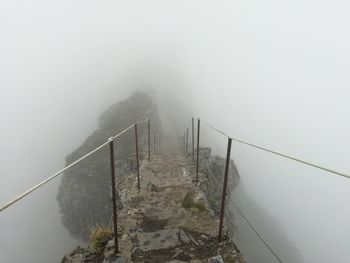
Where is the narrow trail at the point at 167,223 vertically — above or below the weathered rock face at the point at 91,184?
above

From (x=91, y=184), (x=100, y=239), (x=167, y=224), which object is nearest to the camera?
(x=100, y=239)

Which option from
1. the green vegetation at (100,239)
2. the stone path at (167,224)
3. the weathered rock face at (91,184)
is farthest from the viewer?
the weathered rock face at (91,184)

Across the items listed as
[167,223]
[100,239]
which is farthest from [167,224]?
[100,239]

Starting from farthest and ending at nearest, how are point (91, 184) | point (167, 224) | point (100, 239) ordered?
1. point (91, 184)
2. point (167, 224)
3. point (100, 239)

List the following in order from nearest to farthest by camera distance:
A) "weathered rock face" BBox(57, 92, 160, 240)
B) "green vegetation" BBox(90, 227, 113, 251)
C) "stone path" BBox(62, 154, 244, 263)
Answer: "stone path" BBox(62, 154, 244, 263) < "green vegetation" BBox(90, 227, 113, 251) < "weathered rock face" BBox(57, 92, 160, 240)

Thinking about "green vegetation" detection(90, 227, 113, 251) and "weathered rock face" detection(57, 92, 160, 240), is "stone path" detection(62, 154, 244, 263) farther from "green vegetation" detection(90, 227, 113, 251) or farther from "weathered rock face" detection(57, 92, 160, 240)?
"weathered rock face" detection(57, 92, 160, 240)

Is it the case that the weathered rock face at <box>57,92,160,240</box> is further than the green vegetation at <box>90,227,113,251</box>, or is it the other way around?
the weathered rock face at <box>57,92,160,240</box>

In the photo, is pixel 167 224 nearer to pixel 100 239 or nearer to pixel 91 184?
pixel 100 239

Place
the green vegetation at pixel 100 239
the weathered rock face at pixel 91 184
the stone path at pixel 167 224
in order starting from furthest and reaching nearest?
the weathered rock face at pixel 91 184 → the green vegetation at pixel 100 239 → the stone path at pixel 167 224

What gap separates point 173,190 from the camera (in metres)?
8.73

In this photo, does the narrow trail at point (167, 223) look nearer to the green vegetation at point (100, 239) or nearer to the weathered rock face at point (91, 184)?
the green vegetation at point (100, 239)

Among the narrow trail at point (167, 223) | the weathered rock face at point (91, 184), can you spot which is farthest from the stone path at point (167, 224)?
the weathered rock face at point (91, 184)

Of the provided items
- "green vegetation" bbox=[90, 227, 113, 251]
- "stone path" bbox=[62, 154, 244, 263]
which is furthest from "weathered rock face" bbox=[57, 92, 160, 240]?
"green vegetation" bbox=[90, 227, 113, 251]

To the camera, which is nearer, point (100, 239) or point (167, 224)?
point (100, 239)
